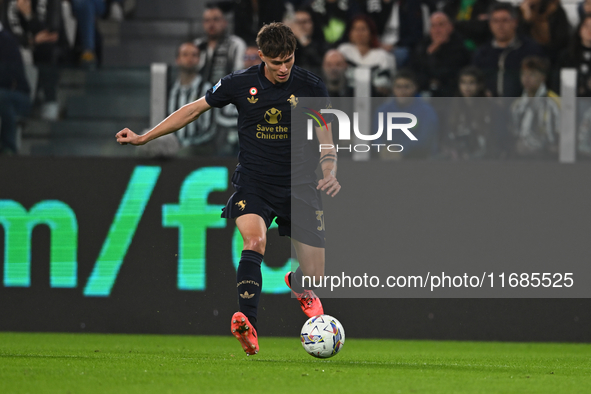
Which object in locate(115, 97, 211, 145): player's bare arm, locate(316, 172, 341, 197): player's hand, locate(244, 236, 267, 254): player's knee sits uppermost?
locate(115, 97, 211, 145): player's bare arm

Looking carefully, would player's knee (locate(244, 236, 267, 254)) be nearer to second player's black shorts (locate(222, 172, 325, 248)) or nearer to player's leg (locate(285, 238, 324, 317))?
second player's black shorts (locate(222, 172, 325, 248))

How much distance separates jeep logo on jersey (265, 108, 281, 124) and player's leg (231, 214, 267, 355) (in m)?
0.64

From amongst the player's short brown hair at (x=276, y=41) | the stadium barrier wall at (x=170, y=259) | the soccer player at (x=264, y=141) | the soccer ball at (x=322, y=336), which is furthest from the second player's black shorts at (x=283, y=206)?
the stadium barrier wall at (x=170, y=259)

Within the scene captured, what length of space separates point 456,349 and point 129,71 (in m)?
4.29

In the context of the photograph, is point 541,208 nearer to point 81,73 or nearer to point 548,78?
point 548,78

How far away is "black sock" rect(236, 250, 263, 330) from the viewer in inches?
212

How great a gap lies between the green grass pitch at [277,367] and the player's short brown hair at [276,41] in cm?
190

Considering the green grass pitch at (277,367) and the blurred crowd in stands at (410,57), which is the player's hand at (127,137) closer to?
the green grass pitch at (277,367)

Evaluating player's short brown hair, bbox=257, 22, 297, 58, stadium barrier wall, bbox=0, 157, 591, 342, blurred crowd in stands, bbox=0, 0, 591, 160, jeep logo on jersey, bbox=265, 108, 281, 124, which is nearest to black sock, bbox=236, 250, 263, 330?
jeep logo on jersey, bbox=265, 108, 281, 124

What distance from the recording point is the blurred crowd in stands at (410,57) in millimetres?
7977

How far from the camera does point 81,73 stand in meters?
9.03

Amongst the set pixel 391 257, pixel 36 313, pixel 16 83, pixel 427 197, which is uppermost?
pixel 16 83

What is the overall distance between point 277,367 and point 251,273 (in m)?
0.64

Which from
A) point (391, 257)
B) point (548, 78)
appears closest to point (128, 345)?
point (391, 257)
